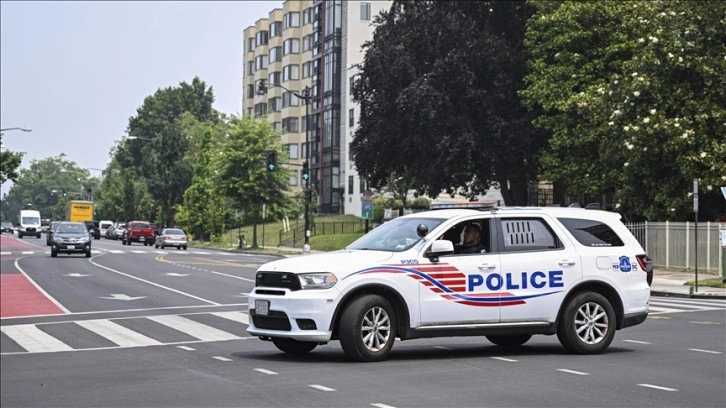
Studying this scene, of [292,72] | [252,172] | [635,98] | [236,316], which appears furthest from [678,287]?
[292,72]

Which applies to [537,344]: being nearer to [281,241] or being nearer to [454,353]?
[454,353]

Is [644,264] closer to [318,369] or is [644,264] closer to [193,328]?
[318,369]

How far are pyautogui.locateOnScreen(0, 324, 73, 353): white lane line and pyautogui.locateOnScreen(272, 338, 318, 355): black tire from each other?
3.01 m

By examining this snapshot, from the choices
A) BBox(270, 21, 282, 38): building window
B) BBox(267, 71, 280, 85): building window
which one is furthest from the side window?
BBox(270, 21, 282, 38): building window

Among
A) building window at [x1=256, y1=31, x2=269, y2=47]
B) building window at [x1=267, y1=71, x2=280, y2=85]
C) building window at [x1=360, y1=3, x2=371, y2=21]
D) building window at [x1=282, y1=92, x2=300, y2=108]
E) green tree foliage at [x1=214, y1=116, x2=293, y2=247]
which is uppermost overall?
building window at [x1=256, y1=31, x2=269, y2=47]

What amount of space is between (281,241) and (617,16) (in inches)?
1546

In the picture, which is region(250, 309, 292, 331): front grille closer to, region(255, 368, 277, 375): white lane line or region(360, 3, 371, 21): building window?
region(255, 368, 277, 375): white lane line

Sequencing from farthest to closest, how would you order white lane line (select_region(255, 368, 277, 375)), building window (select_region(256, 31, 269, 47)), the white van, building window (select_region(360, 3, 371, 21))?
1. building window (select_region(256, 31, 269, 47))
2. the white van
3. building window (select_region(360, 3, 371, 21))
4. white lane line (select_region(255, 368, 277, 375))

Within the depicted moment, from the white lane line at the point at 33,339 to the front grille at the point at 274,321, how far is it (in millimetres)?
3015

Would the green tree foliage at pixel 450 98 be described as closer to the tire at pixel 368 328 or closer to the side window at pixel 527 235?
the side window at pixel 527 235

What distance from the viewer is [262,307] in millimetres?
14148

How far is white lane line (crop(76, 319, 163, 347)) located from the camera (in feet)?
54.0

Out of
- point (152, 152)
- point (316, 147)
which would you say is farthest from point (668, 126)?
point (152, 152)

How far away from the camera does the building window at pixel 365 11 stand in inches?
3912
